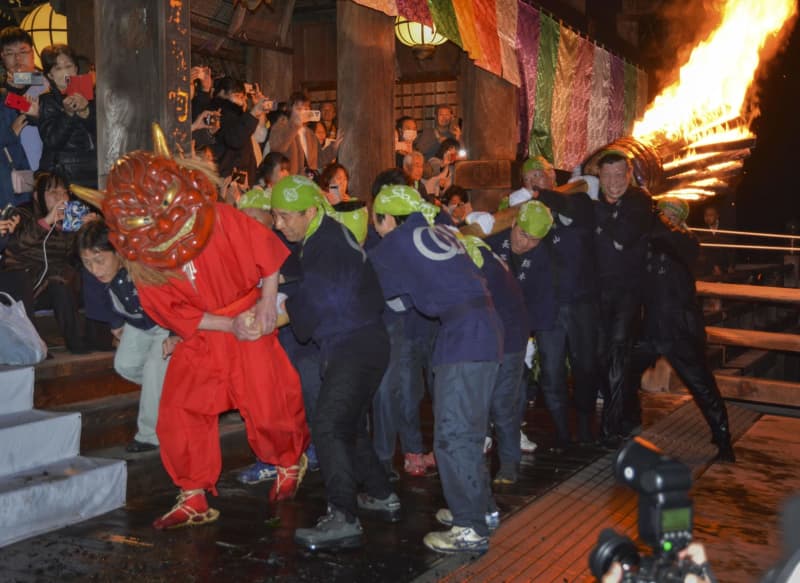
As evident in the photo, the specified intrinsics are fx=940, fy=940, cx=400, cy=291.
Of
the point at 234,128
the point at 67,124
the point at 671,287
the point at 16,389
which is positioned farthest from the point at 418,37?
the point at 16,389

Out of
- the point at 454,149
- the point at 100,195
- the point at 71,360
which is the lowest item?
the point at 71,360

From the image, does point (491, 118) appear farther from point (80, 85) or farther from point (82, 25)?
point (80, 85)

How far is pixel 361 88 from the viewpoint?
9.89 metres

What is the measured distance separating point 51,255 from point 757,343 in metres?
8.56

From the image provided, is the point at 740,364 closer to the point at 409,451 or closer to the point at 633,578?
the point at 409,451

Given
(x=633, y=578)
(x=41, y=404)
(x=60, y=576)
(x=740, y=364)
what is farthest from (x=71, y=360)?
(x=740, y=364)

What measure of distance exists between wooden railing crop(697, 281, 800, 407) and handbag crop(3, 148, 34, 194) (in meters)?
8.00

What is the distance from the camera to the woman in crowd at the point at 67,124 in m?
7.58

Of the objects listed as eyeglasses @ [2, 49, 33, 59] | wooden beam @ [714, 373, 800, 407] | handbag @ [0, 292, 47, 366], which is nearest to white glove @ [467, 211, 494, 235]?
handbag @ [0, 292, 47, 366]

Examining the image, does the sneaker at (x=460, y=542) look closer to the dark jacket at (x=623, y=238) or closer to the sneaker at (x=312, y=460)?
the sneaker at (x=312, y=460)

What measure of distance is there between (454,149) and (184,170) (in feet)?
23.1

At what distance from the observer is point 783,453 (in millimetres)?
9062

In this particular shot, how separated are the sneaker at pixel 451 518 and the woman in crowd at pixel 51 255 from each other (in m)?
3.03

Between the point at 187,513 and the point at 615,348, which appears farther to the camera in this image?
the point at 615,348
